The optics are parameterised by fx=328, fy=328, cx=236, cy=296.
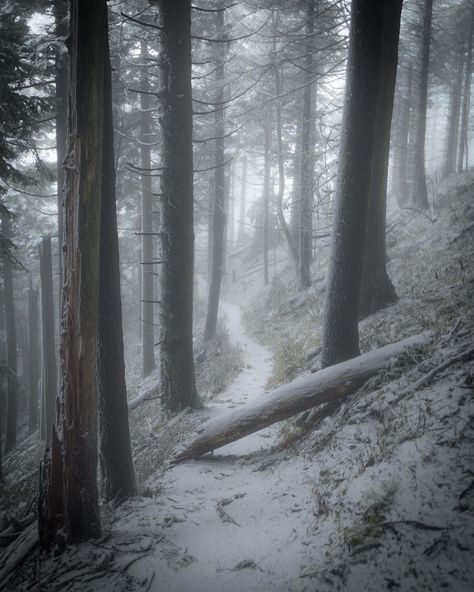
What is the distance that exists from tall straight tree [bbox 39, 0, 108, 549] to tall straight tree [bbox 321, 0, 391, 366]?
392 centimetres

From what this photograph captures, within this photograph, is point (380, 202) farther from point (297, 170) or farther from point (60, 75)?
point (297, 170)

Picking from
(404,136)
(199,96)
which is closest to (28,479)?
Result: (199,96)

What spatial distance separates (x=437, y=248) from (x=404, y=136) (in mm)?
13910

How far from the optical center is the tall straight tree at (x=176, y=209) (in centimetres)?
672

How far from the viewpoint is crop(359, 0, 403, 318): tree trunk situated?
22.5ft

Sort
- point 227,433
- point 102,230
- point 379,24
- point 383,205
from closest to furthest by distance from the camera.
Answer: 1. point 102,230
2. point 379,24
3. point 227,433
4. point 383,205

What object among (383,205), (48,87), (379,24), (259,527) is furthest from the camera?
(48,87)

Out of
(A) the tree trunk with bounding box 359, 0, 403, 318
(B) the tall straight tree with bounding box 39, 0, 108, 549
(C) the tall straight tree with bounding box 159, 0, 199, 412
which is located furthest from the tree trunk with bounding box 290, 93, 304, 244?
(B) the tall straight tree with bounding box 39, 0, 108, 549

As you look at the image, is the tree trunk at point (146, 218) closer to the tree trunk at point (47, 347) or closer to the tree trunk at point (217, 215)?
the tree trunk at point (217, 215)

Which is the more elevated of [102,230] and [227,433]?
[102,230]

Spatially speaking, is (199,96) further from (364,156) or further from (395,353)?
(395,353)

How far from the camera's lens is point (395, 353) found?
208 inches

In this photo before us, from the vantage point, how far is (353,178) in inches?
223

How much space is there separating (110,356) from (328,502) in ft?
11.0
